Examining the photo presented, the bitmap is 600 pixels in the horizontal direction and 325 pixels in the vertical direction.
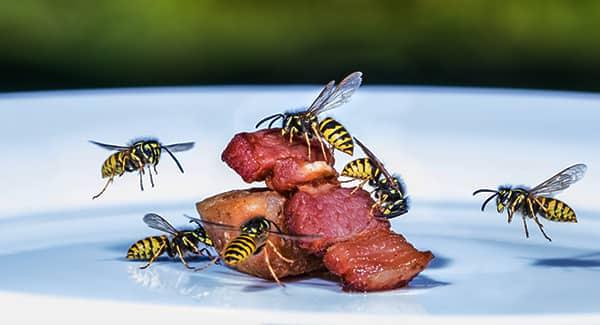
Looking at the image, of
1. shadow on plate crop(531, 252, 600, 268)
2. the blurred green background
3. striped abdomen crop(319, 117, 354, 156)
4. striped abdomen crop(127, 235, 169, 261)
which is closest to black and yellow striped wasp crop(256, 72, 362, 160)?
striped abdomen crop(319, 117, 354, 156)

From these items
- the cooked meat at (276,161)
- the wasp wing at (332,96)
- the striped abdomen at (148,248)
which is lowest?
the striped abdomen at (148,248)

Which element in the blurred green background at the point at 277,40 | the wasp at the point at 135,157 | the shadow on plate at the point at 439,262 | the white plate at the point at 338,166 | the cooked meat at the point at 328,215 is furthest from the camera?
the blurred green background at the point at 277,40

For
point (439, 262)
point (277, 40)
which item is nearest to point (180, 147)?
point (439, 262)

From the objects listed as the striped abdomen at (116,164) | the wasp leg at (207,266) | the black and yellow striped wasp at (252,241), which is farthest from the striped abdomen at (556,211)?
the striped abdomen at (116,164)

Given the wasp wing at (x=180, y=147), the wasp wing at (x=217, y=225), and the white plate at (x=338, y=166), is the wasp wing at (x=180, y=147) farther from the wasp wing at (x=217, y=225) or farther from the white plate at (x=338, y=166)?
the wasp wing at (x=217, y=225)

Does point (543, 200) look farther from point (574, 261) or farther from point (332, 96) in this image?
point (332, 96)

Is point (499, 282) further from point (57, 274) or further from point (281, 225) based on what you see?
point (57, 274)
